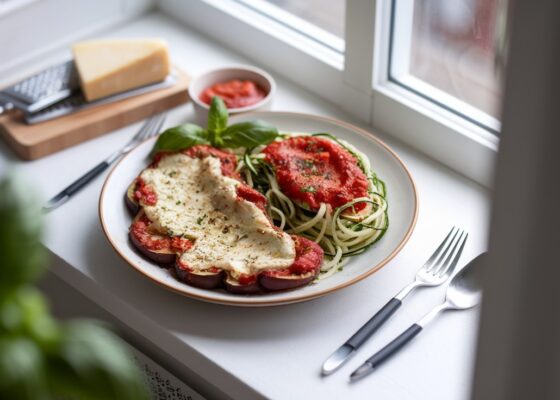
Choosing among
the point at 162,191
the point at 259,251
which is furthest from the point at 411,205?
the point at 162,191

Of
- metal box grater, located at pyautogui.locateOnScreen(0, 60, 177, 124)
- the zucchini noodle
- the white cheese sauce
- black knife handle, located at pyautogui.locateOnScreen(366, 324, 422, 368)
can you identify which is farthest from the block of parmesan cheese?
black knife handle, located at pyautogui.locateOnScreen(366, 324, 422, 368)

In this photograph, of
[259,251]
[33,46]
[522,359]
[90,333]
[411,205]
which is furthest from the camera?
[33,46]

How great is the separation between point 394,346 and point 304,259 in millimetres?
181

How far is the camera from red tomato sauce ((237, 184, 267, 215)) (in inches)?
56.0

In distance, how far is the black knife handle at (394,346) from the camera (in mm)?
1250

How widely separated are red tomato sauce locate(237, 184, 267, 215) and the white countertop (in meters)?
0.17

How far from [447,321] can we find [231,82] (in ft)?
2.32

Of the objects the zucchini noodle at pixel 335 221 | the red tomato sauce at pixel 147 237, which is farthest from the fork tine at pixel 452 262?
the red tomato sauce at pixel 147 237

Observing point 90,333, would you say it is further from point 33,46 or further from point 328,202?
point 33,46

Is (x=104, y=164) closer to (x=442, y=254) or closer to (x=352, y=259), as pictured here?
(x=352, y=259)

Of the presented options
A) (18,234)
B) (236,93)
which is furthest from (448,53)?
(18,234)

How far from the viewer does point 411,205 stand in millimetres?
1446

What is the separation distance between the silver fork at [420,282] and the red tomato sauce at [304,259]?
0.12m

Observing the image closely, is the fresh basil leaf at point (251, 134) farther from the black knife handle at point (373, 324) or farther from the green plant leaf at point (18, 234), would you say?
the green plant leaf at point (18, 234)
